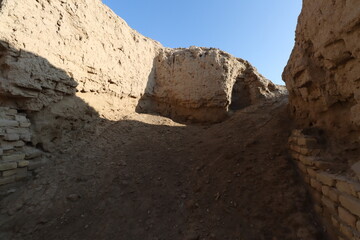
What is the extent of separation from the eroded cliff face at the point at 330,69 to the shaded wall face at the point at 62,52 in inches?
213

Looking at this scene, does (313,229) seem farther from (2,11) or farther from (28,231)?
(2,11)

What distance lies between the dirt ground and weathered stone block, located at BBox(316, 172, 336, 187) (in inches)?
19.5

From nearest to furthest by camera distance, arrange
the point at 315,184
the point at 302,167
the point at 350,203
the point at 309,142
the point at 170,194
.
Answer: the point at 350,203, the point at 315,184, the point at 309,142, the point at 302,167, the point at 170,194

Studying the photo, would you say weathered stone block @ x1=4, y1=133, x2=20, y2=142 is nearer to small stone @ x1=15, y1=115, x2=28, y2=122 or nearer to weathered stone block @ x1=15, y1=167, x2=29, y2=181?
small stone @ x1=15, y1=115, x2=28, y2=122

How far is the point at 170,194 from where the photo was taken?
359cm

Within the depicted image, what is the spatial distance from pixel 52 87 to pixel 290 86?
5566 millimetres

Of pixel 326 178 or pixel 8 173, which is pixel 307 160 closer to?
pixel 326 178

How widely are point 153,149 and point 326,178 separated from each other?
3756mm

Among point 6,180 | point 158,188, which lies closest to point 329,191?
point 158,188

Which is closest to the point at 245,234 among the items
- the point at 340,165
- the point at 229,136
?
the point at 340,165

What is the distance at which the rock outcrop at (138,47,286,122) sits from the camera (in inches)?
316

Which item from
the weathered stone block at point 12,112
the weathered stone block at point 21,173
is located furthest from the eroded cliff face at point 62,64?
the weathered stone block at point 21,173

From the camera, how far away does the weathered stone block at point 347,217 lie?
1.94m

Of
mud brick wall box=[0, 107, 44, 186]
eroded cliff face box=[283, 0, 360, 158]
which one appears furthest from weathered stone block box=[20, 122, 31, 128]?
eroded cliff face box=[283, 0, 360, 158]
